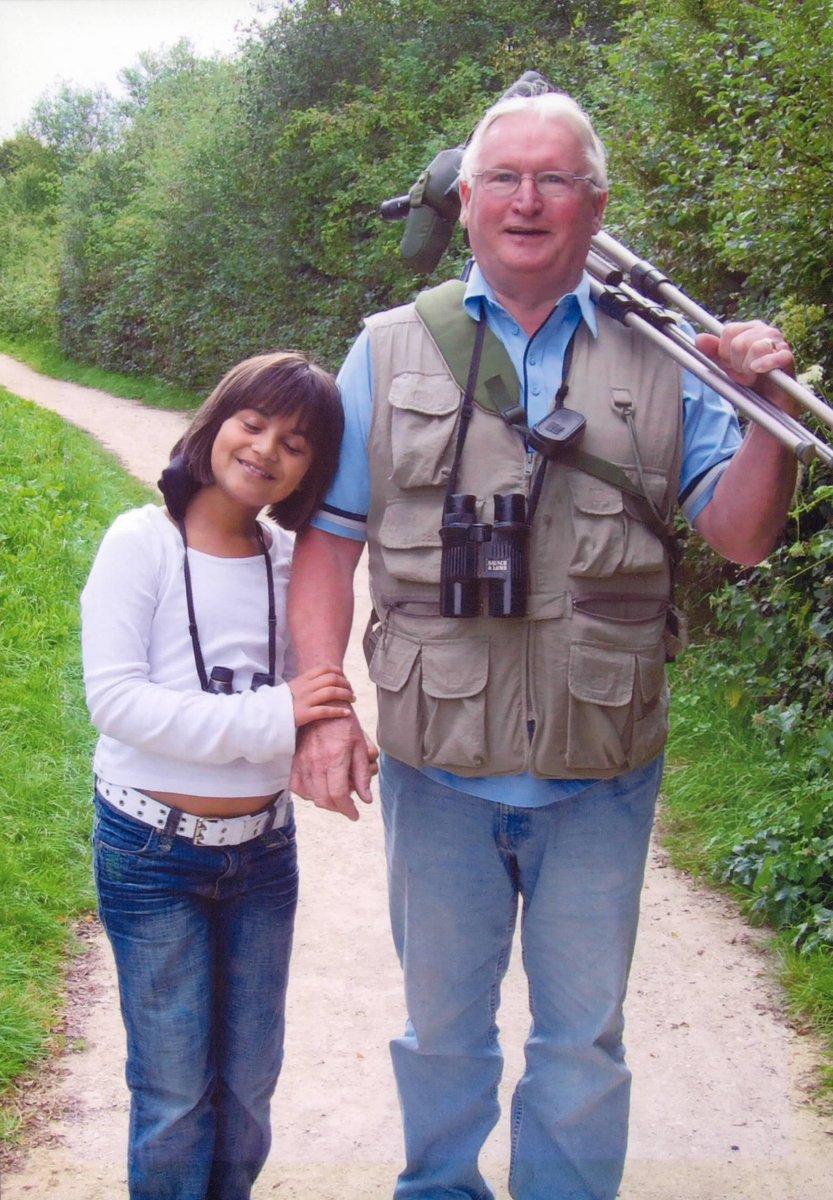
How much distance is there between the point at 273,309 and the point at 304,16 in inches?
145

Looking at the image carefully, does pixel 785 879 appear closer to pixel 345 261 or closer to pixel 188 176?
pixel 345 261

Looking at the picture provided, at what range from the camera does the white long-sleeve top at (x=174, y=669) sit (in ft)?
6.81

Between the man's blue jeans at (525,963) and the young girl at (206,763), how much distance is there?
263mm

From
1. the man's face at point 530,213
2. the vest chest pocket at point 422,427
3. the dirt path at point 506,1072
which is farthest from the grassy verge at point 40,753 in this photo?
the man's face at point 530,213

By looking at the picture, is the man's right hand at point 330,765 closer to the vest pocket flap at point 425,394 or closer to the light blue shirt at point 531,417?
the light blue shirt at point 531,417

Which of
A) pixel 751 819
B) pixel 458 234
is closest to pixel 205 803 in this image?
pixel 751 819

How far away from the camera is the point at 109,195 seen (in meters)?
26.2

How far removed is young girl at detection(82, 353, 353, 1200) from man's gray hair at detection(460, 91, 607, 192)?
48 cm

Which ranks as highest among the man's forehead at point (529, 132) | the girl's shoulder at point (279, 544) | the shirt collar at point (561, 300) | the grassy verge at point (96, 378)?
the grassy verge at point (96, 378)

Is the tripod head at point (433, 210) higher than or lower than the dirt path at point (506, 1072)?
higher

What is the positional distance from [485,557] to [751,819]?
2665mm

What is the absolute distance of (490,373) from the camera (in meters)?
2.26

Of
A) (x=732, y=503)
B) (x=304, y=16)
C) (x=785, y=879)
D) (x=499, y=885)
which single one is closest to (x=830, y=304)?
(x=785, y=879)

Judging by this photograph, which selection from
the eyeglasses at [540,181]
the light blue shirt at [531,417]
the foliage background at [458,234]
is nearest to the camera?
the eyeglasses at [540,181]
